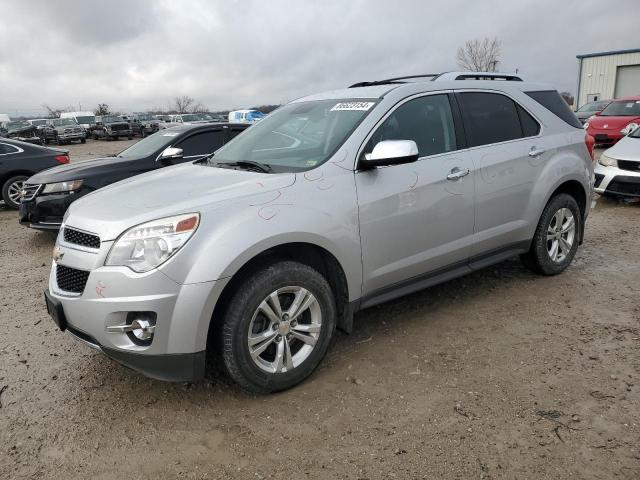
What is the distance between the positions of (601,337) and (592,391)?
81 centimetres

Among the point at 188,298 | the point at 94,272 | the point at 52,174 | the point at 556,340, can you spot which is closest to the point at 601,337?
the point at 556,340

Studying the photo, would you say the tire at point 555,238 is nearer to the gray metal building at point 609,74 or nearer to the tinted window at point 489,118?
the tinted window at point 489,118

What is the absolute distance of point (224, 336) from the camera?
2738 mm

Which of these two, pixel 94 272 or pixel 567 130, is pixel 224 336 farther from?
pixel 567 130

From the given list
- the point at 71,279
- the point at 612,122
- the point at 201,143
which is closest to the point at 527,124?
the point at 71,279

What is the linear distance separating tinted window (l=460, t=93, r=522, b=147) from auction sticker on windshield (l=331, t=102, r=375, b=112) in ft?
2.89

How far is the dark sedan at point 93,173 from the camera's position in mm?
6352

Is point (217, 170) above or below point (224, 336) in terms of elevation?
above

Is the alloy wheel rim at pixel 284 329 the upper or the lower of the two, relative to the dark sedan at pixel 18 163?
lower

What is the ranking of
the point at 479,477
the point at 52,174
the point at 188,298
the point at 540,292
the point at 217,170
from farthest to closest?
the point at 52,174 < the point at 540,292 < the point at 217,170 < the point at 188,298 < the point at 479,477

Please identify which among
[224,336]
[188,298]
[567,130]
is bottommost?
[224,336]

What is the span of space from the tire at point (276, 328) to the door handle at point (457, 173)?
1266 mm

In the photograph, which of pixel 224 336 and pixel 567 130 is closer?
pixel 224 336

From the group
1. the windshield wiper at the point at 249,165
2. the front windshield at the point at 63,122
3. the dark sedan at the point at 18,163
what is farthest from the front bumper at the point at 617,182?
the front windshield at the point at 63,122
